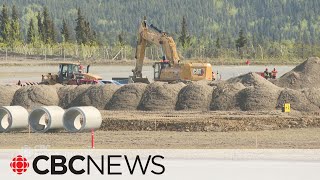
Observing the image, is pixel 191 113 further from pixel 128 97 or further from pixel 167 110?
pixel 128 97

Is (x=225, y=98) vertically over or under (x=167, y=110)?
over

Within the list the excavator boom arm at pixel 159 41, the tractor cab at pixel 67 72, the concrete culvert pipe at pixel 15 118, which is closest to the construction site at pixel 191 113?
the concrete culvert pipe at pixel 15 118

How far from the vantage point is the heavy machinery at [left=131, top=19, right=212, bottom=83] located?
6103 centimetres

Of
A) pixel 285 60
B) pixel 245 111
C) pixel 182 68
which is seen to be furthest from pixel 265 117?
pixel 285 60

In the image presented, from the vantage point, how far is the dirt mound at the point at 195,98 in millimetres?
50219

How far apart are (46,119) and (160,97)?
11.0m

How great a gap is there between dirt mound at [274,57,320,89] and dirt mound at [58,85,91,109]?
13.3 meters

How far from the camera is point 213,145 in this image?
34.8 m

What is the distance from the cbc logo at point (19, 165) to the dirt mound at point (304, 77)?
31.5 meters

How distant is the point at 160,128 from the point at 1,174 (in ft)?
52.8

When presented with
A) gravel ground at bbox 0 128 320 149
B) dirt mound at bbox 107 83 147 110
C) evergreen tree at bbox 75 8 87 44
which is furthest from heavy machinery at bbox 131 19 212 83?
evergreen tree at bbox 75 8 87 44

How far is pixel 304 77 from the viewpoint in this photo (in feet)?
192

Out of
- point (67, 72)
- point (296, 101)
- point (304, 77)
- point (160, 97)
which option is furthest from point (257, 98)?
point (67, 72)

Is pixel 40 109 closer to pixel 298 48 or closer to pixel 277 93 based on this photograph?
pixel 277 93
